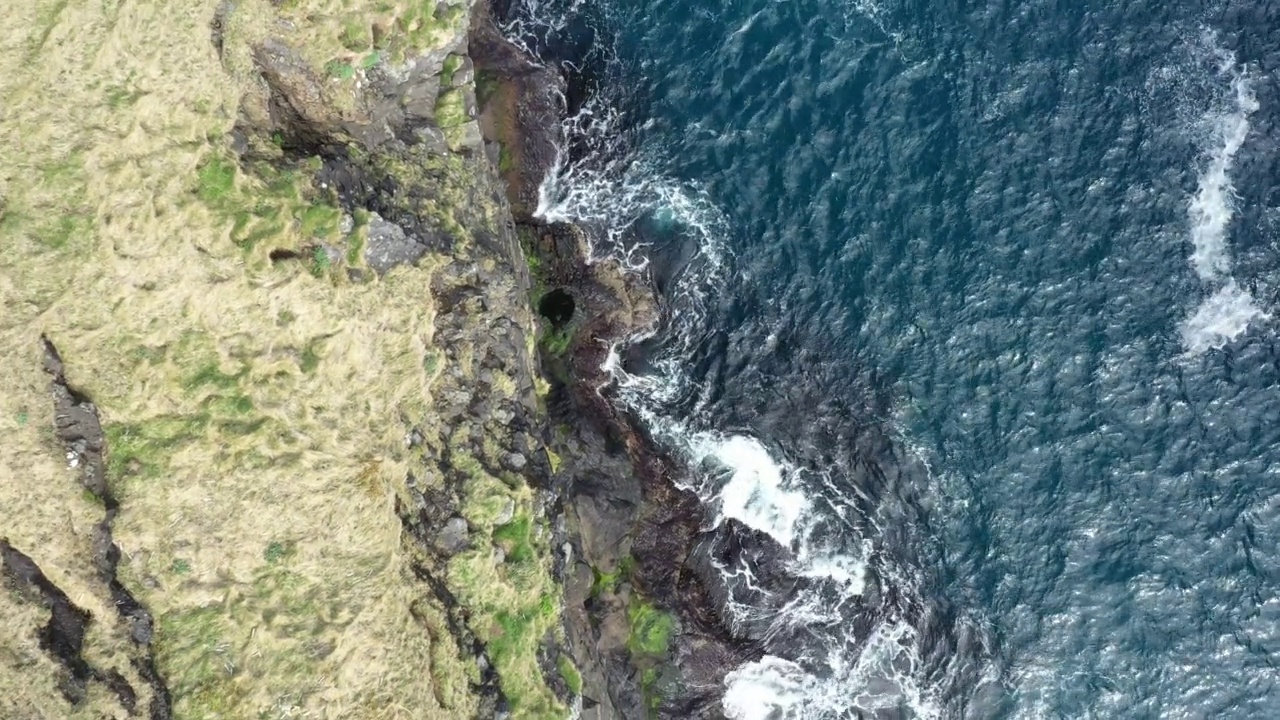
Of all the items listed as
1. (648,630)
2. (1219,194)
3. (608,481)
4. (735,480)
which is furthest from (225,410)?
(1219,194)

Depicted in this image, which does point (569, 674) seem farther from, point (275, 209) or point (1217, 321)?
point (1217, 321)

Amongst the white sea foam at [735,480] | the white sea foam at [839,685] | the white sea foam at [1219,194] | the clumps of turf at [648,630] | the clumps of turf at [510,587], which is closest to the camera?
the clumps of turf at [510,587]

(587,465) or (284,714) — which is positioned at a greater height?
(587,465)

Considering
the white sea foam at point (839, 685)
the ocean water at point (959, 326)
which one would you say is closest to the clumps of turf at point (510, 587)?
the ocean water at point (959, 326)

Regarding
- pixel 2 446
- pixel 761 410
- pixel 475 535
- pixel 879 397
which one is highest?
pixel 879 397

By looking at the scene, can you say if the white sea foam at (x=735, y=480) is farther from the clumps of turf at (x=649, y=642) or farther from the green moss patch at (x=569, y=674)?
the green moss patch at (x=569, y=674)

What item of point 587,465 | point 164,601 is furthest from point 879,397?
point 164,601

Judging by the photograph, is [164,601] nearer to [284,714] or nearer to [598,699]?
[284,714]
